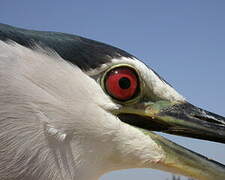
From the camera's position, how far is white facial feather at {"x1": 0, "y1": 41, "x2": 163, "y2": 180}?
149 inches

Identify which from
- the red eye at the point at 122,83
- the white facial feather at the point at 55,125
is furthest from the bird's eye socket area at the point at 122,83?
the white facial feather at the point at 55,125

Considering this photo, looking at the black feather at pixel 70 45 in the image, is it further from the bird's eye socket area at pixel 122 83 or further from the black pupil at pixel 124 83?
the black pupil at pixel 124 83

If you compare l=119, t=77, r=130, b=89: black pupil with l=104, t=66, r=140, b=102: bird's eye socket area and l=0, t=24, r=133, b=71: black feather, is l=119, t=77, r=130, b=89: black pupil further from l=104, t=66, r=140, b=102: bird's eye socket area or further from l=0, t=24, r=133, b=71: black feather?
l=0, t=24, r=133, b=71: black feather

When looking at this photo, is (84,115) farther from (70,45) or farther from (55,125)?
(70,45)

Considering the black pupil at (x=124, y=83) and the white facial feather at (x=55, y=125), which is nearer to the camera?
the white facial feather at (x=55, y=125)

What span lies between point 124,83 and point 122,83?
1.1 inches

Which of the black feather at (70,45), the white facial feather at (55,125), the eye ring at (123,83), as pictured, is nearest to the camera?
the white facial feather at (55,125)

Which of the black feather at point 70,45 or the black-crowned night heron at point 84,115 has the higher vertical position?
the black feather at point 70,45

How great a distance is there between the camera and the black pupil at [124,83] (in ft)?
14.3

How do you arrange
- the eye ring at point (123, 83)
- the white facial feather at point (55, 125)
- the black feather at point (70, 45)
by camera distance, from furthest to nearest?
1. the eye ring at point (123, 83)
2. the black feather at point (70, 45)
3. the white facial feather at point (55, 125)

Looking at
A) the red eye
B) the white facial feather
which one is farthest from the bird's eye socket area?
the white facial feather

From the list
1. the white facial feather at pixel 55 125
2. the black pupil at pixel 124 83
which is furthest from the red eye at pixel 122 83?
the white facial feather at pixel 55 125

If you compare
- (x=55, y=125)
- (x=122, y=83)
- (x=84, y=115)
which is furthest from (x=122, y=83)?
(x=55, y=125)

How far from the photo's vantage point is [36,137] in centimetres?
381
